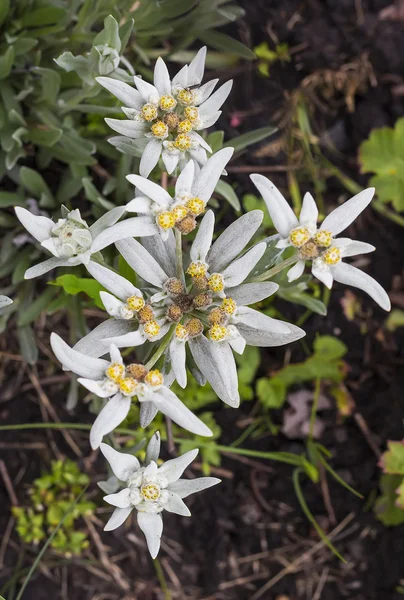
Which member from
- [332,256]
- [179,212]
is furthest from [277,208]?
[179,212]

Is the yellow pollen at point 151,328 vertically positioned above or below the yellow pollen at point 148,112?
below

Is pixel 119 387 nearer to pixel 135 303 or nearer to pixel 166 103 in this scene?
pixel 135 303

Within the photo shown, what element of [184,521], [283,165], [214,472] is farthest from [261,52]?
[184,521]

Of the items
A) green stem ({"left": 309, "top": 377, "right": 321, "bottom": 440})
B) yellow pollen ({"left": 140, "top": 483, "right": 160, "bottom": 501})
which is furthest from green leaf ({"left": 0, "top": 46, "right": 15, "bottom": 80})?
green stem ({"left": 309, "top": 377, "right": 321, "bottom": 440})

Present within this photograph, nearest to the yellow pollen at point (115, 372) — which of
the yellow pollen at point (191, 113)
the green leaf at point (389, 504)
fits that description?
the yellow pollen at point (191, 113)

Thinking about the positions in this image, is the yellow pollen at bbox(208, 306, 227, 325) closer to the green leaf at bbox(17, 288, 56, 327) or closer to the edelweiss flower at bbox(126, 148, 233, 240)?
the edelweiss flower at bbox(126, 148, 233, 240)

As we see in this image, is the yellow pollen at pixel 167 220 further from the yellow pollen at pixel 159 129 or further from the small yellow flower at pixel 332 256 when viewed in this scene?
the small yellow flower at pixel 332 256
